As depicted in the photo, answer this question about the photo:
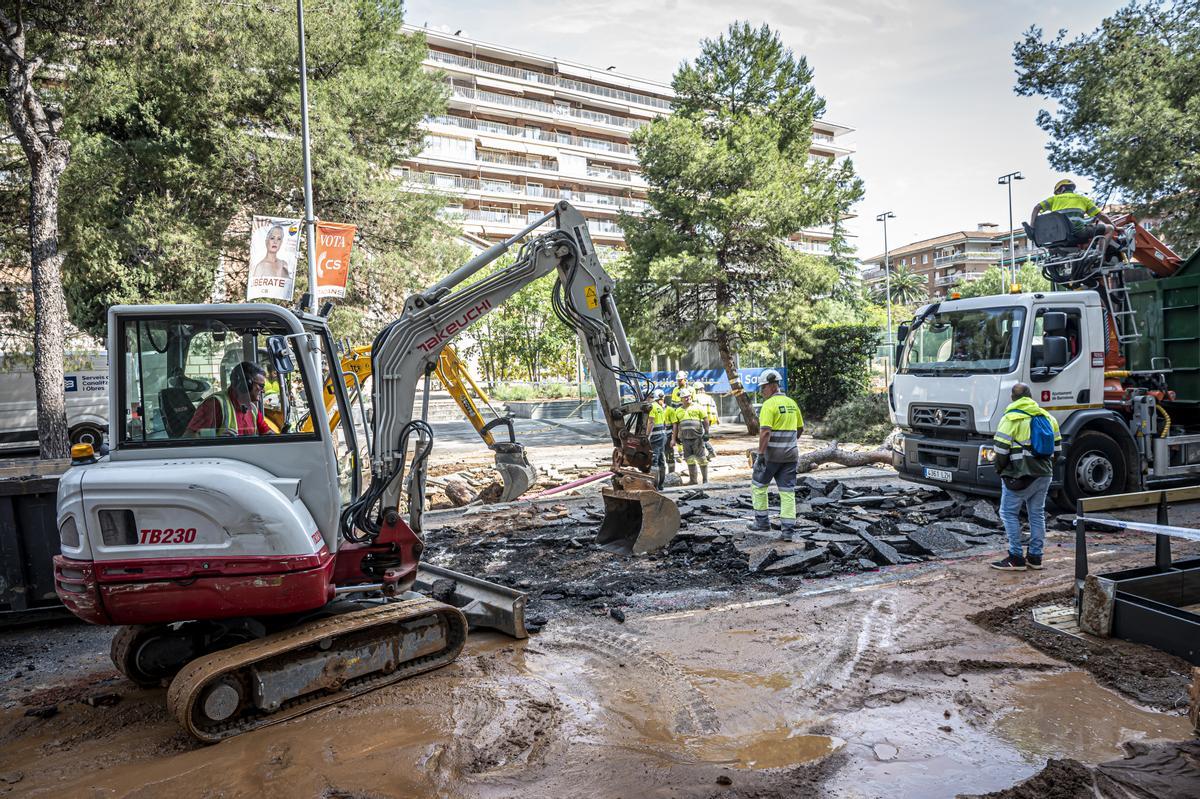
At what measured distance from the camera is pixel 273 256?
45.2 ft

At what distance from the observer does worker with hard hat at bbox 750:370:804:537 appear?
30.0 ft

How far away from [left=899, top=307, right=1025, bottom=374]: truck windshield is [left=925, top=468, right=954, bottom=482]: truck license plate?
4.48 ft

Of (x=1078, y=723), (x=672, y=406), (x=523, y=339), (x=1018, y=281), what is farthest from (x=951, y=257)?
(x=1078, y=723)

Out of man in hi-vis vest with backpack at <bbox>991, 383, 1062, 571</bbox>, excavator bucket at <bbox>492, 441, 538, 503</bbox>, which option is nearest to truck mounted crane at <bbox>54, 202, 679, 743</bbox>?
excavator bucket at <bbox>492, 441, 538, 503</bbox>

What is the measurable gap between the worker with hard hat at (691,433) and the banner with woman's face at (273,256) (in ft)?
24.9

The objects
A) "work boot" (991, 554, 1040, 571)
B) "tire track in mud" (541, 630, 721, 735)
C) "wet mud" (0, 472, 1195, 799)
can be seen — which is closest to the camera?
"wet mud" (0, 472, 1195, 799)

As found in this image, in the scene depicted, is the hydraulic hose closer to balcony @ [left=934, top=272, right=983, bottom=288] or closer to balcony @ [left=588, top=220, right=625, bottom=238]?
balcony @ [left=588, top=220, right=625, bottom=238]

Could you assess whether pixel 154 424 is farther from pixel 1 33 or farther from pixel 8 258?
pixel 8 258

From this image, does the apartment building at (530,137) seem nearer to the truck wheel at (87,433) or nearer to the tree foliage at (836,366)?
the tree foliage at (836,366)

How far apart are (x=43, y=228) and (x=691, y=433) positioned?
11.6 metres

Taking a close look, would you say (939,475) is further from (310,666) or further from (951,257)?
(951,257)

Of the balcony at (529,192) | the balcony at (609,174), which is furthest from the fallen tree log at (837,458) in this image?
the balcony at (609,174)

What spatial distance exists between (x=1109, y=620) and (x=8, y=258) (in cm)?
1934

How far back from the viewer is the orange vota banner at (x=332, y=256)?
48.5ft
